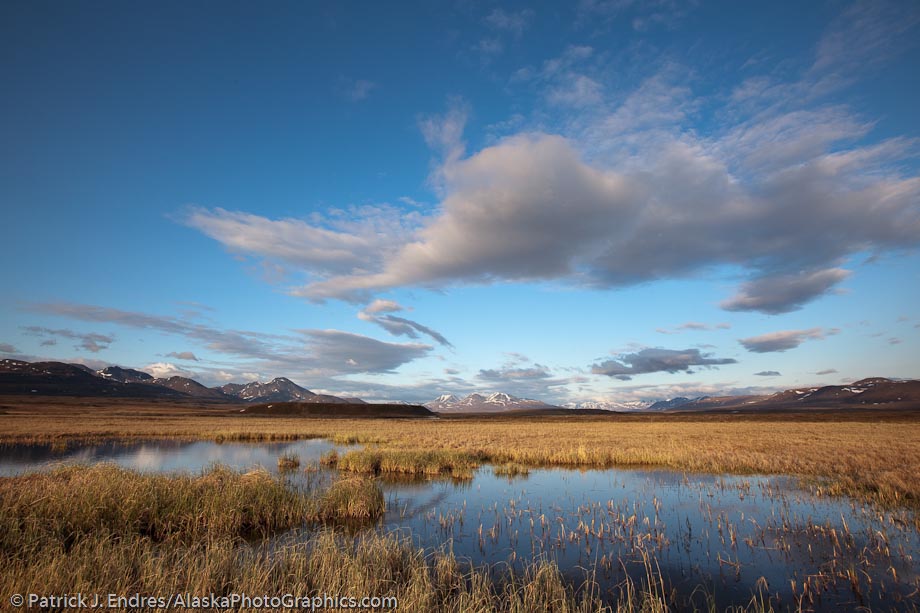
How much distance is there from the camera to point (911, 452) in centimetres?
2627

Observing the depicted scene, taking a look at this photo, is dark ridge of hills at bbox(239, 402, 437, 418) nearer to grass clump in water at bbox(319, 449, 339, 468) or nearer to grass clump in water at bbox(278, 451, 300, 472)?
grass clump in water at bbox(319, 449, 339, 468)

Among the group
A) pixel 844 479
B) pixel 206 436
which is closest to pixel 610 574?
pixel 844 479

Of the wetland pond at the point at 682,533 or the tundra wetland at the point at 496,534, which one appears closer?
the tundra wetland at the point at 496,534

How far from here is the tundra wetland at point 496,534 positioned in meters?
7.97

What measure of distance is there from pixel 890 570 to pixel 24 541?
62.4 feet

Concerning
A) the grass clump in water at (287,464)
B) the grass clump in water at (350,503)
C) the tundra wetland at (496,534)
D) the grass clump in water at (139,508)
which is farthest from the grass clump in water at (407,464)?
the grass clump in water at (139,508)

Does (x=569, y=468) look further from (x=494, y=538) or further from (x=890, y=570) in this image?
(x=890, y=570)

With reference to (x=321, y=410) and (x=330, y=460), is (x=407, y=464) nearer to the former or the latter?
(x=330, y=460)

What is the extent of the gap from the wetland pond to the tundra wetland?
0.21ft

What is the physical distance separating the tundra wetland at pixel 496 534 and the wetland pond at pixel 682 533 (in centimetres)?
6

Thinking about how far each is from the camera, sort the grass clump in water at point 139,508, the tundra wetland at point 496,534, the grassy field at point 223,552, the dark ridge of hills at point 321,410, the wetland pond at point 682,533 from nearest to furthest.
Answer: the grassy field at point 223,552 → the tundra wetland at point 496,534 → the wetland pond at point 682,533 → the grass clump in water at point 139,508 → the dark ridge of hills at point 321,410

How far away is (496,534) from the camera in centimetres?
1271

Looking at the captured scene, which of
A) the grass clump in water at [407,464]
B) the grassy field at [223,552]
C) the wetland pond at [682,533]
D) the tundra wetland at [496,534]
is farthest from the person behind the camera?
the grass clump in water at [407,464]

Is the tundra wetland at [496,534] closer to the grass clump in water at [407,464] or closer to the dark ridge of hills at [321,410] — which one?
the grass clump in water at [407,464]
